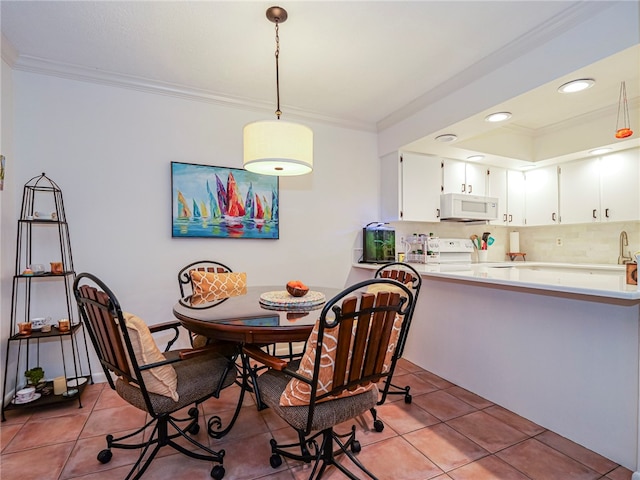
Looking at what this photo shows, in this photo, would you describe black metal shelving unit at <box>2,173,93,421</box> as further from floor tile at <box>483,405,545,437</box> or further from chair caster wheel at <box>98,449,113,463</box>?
floor tile at <box>483,405,545,437</box>

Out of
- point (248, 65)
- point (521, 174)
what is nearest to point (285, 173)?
point (248, 65)

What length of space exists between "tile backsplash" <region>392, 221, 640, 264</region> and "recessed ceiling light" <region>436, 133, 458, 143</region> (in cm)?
108

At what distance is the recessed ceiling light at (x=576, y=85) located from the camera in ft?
6.70

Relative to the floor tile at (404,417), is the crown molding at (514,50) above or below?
above

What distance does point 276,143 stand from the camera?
5.88 ft

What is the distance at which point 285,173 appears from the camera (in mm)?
2102

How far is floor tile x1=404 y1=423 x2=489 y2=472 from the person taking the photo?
1.70 m

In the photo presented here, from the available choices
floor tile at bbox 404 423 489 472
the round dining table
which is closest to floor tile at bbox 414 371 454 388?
floor tile at bbox 404 423 489 472

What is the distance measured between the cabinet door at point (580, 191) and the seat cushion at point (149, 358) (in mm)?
4211

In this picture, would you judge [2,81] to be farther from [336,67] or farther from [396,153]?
[396,153]

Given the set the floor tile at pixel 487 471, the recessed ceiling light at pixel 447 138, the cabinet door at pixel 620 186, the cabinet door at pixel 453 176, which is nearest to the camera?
the floor tile at pixel 487 471

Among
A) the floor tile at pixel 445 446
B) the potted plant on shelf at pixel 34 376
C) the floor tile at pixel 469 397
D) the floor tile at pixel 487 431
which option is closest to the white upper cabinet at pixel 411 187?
the floor tile at pixel 469 397

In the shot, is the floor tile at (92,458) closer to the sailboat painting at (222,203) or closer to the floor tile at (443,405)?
the sailboat painting at (222,203)

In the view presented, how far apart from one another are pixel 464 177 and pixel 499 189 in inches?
22.9
